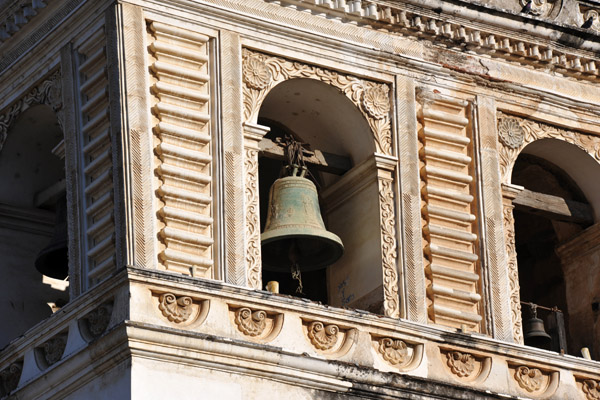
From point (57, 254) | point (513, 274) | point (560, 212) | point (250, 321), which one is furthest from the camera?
point (560, 212)

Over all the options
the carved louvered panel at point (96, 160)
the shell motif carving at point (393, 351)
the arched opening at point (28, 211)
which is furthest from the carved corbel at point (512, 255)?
the arched opening at point (28, 211)

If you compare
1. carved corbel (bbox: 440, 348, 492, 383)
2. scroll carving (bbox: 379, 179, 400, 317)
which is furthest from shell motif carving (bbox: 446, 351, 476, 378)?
scroll carving (bbox: 379, 179, 400, 317)

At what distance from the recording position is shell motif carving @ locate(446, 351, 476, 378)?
2703cm

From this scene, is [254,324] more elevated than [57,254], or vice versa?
[57,254]

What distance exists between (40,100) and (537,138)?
15.7ft

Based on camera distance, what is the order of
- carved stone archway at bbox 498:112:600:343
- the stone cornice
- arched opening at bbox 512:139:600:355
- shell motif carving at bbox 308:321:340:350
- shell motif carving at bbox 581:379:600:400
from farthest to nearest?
arched opening at bbox 512:139:600:355 → the stone cornice → carved stone archway at bbox 498:112:600:343 → shell motif carving at bbox 581:379:600:400 → shell motif carving at bbox 308:321:340:350

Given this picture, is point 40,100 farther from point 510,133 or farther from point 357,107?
point 510,133

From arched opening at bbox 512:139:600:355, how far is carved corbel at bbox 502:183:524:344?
448 millimetres

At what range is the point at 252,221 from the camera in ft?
87.2

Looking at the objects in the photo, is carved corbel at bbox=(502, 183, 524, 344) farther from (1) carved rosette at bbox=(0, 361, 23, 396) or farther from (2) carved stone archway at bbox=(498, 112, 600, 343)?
(1) carved rosette at bbox=(0, 361, 23, 396)

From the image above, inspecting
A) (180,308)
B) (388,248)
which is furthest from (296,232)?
(180,308)

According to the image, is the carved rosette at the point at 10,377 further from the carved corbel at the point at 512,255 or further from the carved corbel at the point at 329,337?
the carved corbel at the point at 512,255

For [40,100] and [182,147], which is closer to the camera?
[182,147]

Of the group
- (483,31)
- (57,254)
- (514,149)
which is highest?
(483,31)
